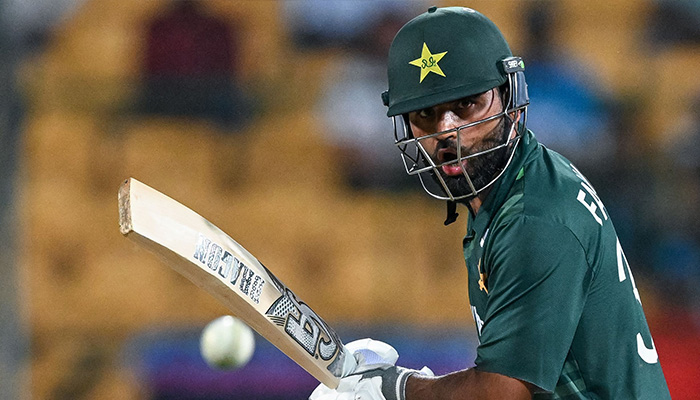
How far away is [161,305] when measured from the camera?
3.49m

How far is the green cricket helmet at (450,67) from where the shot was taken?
5.34 feet

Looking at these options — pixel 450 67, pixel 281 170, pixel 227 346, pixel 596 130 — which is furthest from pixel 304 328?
pixel 596 130

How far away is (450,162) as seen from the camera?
Result: 64.2 inches

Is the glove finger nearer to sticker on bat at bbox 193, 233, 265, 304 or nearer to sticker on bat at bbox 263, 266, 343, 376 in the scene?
sticker on bat at bbox 263, 266, 343, 376

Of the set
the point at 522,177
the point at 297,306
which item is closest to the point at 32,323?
the point at 297,306

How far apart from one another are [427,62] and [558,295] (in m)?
0.50

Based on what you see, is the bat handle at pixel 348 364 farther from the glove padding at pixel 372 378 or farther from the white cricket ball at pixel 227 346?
the white cricket ball at pixel 227 346

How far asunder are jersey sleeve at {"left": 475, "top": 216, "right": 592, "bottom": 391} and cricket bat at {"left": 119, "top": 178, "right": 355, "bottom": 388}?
48 cm

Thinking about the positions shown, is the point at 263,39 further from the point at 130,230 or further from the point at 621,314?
the point at 621,314

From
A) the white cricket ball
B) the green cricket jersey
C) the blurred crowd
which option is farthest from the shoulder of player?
the blurred crowd

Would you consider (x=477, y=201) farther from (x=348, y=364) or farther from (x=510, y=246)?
(x=348, y=364)

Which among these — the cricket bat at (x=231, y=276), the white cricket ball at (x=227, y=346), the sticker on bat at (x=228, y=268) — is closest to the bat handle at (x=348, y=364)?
the cricket bat at (x=231, y=276)

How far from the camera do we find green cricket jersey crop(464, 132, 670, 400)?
1.43 metres

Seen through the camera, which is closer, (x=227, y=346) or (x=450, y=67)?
(x=450, y=67)
